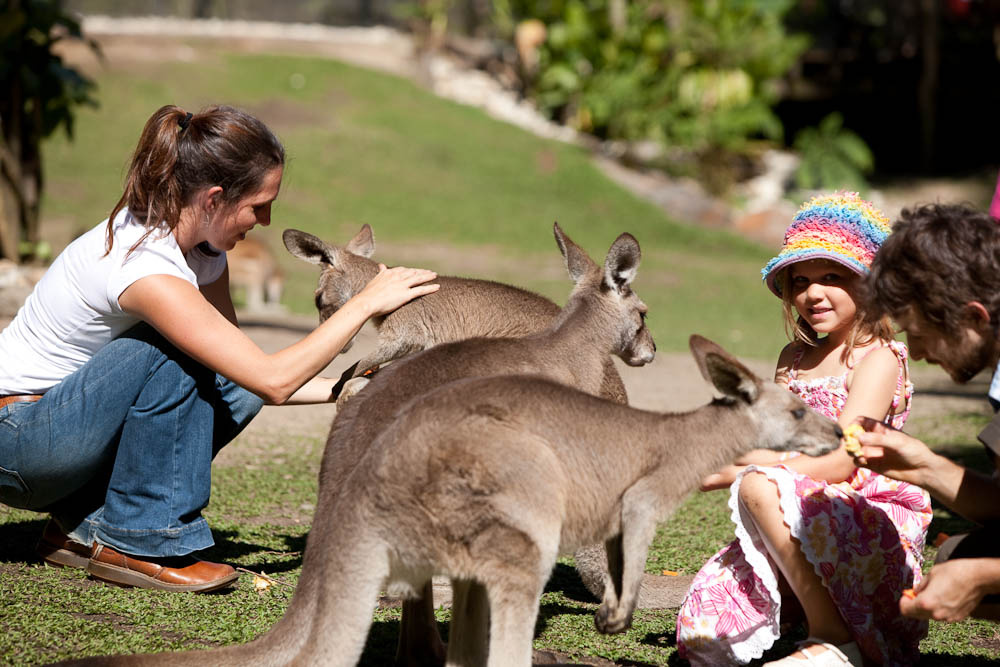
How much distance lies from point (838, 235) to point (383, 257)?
9.50 metres

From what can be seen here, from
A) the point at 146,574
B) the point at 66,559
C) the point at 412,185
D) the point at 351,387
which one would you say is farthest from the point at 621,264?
the point at 412,185

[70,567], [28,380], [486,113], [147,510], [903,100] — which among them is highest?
[903,100]

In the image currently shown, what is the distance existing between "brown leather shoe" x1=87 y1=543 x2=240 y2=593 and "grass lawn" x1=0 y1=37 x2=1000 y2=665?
0.05 m

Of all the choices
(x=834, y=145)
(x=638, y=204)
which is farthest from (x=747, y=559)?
(x=834, y=145)

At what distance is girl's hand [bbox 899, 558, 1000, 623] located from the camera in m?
2.32

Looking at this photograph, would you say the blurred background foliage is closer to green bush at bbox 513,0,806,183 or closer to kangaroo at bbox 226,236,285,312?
green bush at bbox 513,0,806,183

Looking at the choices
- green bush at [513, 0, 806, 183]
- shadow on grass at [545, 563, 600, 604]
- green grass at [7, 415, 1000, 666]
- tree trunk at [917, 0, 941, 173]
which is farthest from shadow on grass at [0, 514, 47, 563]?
tree trunk at [917, 0, 941, 173]

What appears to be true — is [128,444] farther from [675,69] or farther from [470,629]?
[675,69]

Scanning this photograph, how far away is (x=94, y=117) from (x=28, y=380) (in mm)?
14166

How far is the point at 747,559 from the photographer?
9.34 feet

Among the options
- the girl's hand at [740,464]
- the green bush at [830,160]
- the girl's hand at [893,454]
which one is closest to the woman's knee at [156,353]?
the girl's hand at [740,464]

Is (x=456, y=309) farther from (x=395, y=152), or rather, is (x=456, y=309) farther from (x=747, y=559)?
(x=395, y=152)

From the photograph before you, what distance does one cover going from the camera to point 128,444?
10.4ft

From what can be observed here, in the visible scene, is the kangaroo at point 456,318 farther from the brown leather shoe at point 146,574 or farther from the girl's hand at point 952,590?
the girl's hand at point 952,590
